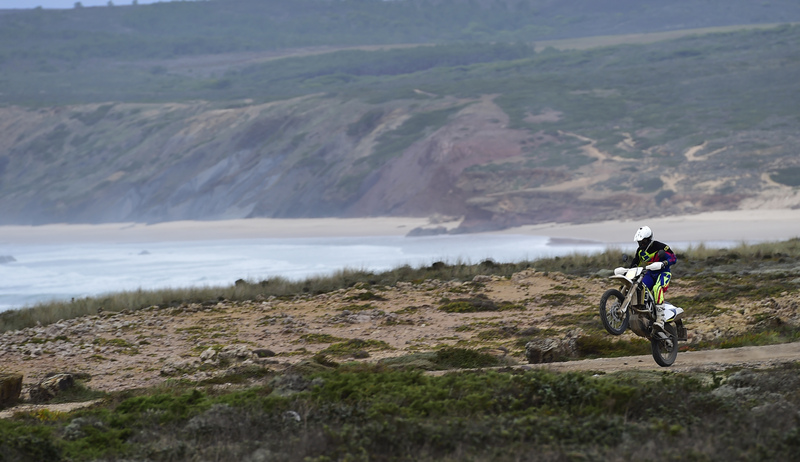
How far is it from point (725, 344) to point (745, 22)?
5778 inches

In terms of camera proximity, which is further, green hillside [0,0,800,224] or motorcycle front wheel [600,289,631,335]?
green hillside [0,0,800,224]

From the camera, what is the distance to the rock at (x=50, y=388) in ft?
38.6

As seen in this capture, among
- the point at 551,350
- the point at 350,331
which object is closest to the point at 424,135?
the point at 350,331

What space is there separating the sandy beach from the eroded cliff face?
163cm

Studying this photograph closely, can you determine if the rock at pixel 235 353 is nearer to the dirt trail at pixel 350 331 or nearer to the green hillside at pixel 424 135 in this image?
the dirt trail at pixel 350 331

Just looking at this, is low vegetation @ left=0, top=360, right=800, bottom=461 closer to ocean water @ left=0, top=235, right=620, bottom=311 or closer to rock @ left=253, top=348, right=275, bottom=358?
rock @ left=253, top=348, right=275, bottom=358

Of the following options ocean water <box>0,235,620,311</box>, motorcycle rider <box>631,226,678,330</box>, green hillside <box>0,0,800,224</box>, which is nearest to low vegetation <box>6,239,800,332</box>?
motorcycle rider <box>631,226,678,330</box>

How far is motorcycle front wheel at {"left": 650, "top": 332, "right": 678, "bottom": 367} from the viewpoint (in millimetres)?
10297

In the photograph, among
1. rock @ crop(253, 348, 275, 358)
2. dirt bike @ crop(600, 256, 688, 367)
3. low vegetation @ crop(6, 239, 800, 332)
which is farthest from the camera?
low vegetation @ crop(6, 239, 800, 332)

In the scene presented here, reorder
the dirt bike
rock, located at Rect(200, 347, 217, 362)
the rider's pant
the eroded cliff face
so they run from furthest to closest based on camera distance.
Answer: the eroded cliff face
rock, located at Rect(200, 347, 217, 362)
the rider's pant
the dirt bike

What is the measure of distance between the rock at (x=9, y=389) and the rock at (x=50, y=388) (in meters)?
0.29

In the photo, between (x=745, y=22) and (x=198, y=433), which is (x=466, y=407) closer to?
(x=198, y=433)

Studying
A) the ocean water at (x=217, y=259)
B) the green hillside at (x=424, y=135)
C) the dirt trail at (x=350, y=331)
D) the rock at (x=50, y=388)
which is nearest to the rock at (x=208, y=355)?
the dirt trail at (x=350, y=331)

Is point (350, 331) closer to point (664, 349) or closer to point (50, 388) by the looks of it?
point (50, 388)
